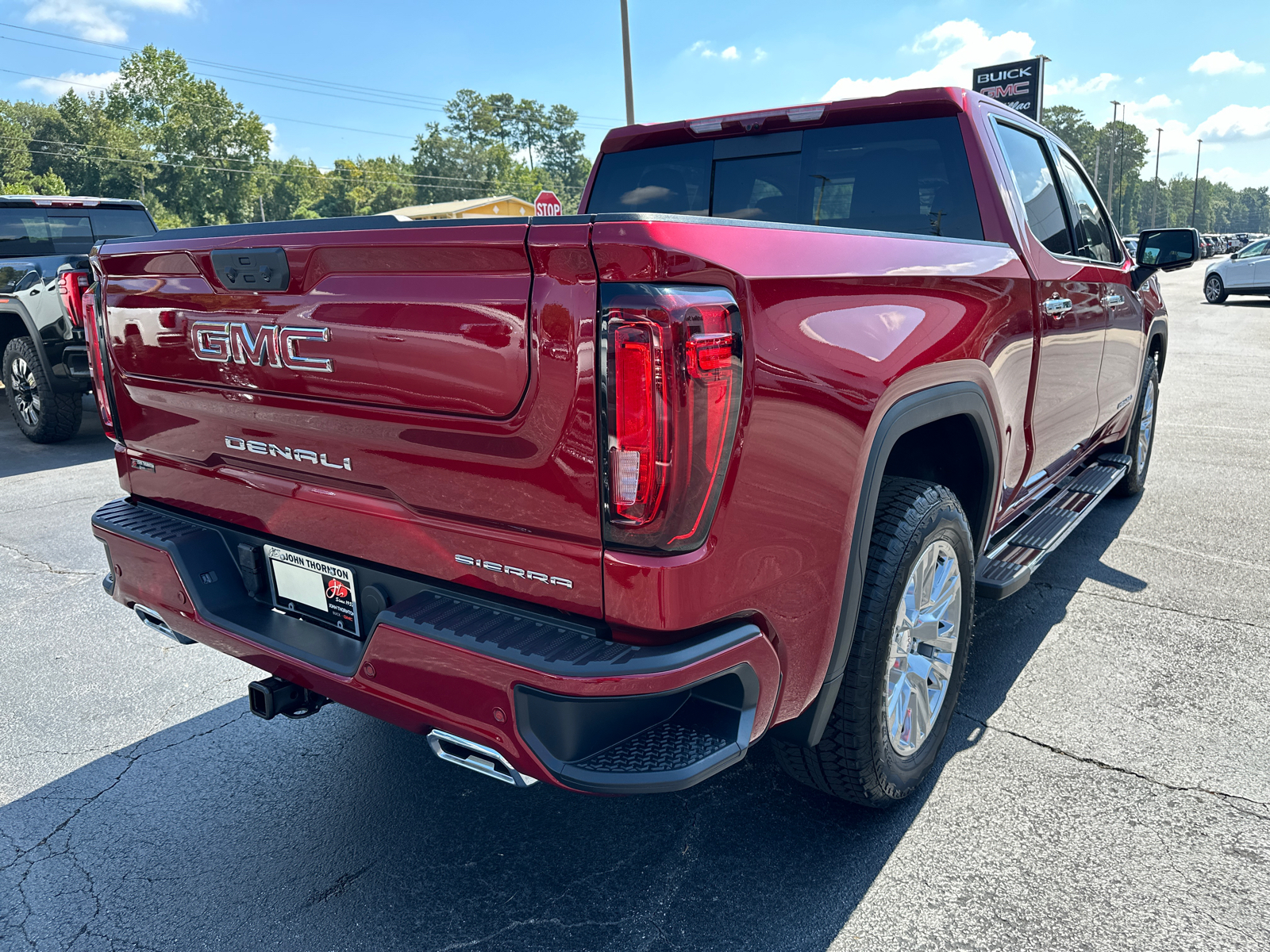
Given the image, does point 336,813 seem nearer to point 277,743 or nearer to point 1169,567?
point 277,743

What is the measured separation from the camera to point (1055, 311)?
3270 millimetres

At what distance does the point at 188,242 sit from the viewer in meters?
2.29

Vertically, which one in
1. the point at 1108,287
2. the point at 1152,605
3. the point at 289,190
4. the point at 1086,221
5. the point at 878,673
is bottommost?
the point at 1152,605

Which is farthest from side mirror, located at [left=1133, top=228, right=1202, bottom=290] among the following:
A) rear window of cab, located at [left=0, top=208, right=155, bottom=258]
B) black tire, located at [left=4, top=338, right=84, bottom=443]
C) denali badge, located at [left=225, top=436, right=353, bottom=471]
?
rear window of cab, located at [left=0, top=208, right=155, bottom=258]

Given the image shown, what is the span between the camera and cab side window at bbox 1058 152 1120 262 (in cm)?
395

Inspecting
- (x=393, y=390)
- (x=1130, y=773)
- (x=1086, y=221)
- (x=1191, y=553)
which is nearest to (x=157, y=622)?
(x=393, y=390)

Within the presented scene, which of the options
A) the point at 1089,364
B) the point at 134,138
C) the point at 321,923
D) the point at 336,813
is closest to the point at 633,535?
the point at 321,923

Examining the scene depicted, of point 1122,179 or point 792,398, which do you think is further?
point 1122,179

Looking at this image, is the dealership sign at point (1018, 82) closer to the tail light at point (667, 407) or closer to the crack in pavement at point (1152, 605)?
the crack in pavement at point (1152, 605)

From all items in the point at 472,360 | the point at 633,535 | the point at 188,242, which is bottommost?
the point at 633,535

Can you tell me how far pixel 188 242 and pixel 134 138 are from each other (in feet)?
274

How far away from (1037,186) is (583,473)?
2.77m

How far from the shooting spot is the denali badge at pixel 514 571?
5.81ft

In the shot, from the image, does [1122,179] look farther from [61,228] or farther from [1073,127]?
[61,228]
